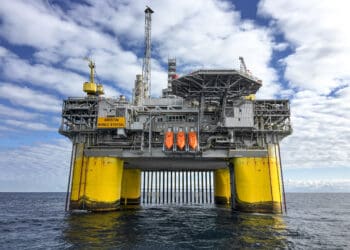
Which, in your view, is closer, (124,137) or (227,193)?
(124,137)

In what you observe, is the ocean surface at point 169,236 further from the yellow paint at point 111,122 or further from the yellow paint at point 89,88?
the yellow paint at point 89,88

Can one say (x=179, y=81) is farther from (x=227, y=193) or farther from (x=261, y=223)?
(x=227, y=193)

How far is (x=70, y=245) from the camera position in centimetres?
1502

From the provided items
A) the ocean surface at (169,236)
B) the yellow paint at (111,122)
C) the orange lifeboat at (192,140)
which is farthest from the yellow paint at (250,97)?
the yellow paint at (111,122)

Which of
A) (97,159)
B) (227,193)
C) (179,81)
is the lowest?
(227,193)

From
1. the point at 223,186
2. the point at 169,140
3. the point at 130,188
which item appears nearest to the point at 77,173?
the point at 169,140

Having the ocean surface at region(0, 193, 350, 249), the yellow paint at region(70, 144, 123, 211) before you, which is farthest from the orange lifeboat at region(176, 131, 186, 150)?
the ocean surface at region(0, 193, 350, 249)

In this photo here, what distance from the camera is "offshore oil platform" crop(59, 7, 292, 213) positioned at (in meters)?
27.4

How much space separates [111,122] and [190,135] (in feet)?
26.8

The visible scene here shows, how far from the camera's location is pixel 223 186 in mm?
41688

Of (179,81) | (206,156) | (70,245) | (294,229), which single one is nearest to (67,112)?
(179,81)

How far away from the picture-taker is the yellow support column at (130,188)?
124 feet

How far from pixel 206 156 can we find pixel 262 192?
643cm

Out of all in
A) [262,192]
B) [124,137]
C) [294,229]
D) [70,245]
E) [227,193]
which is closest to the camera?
[70,245]
